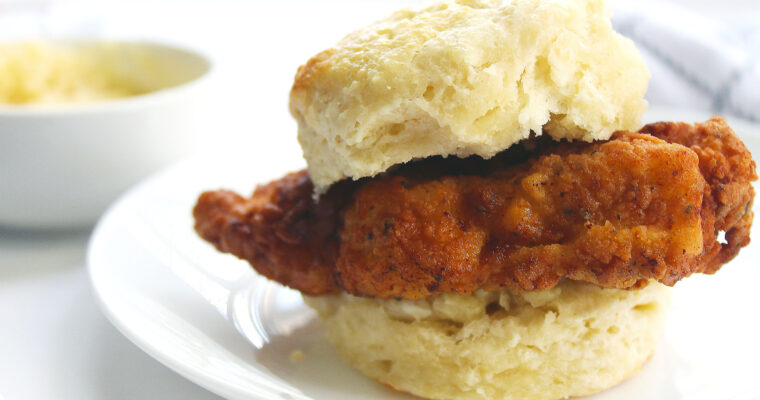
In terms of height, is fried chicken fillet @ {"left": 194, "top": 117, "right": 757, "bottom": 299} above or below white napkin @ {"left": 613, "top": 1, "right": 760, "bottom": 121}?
above

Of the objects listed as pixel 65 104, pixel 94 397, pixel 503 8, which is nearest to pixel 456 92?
pixel 503 8

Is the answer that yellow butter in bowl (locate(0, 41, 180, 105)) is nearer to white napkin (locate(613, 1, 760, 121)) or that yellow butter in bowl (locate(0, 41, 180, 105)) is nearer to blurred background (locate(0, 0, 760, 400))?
blurred background (locate(0, 0, 760, 400))

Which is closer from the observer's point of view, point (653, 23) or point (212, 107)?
point (212, 107)

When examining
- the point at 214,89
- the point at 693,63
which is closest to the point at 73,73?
the point at 214,89

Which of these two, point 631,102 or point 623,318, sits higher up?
point 631,102

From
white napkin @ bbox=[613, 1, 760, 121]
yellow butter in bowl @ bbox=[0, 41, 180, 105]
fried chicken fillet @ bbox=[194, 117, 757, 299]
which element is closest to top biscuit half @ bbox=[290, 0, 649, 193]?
fried chicken fillet @ bbox=[194, 117, 757, 299]

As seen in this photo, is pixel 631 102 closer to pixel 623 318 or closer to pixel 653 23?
pixel 623 318
